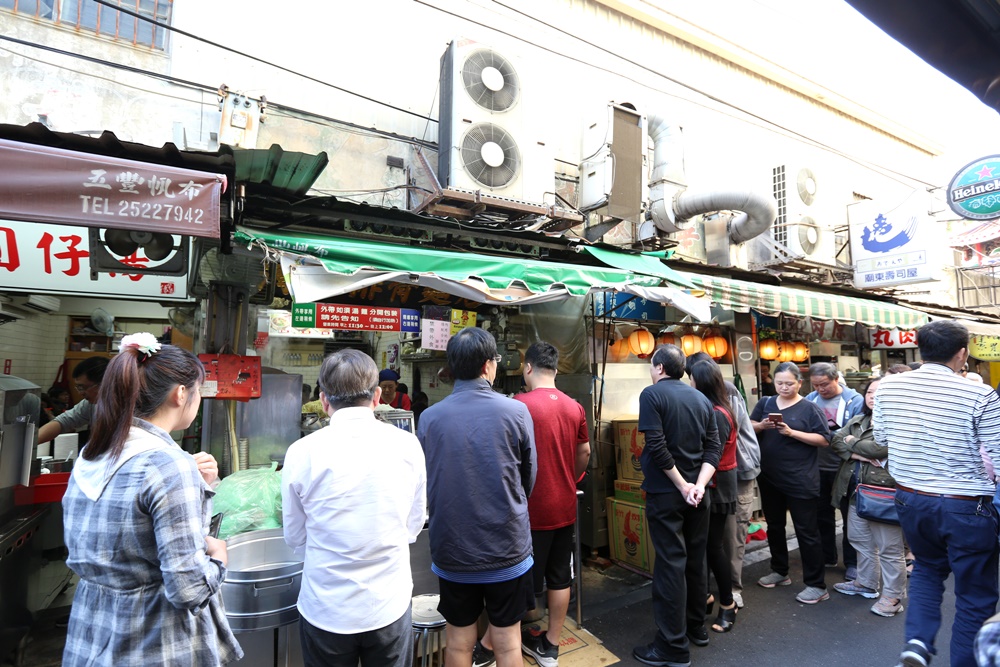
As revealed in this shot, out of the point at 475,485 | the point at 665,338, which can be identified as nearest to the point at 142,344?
the point at 475,485

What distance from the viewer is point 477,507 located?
2.85 meters

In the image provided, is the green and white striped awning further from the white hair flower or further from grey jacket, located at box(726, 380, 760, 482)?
the white hair flower

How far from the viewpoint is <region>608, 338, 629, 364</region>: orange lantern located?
24.0ft

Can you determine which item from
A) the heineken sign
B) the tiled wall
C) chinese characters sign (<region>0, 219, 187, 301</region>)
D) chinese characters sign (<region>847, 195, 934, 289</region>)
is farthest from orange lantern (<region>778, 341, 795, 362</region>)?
the tiled wall

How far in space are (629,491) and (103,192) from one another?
222 inches

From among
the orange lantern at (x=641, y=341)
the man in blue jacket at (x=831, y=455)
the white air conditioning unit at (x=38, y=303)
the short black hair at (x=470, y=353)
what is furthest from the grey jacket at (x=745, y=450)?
the white air conditioning unit at (x=38, y=303)

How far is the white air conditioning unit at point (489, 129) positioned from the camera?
597 centimetres

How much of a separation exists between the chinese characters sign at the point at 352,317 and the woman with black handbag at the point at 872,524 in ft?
14.6

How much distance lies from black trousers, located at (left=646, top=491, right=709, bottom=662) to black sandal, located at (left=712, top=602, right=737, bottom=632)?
44 cm

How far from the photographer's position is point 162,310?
27.1 feet

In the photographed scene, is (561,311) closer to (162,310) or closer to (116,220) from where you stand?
(116,220)

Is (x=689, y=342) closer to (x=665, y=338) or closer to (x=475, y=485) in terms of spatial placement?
(x=665, y=338)

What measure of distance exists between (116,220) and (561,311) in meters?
4.95

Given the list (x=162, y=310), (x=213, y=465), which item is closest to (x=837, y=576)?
(x=213, y=465)
